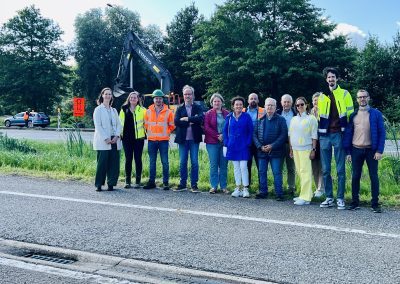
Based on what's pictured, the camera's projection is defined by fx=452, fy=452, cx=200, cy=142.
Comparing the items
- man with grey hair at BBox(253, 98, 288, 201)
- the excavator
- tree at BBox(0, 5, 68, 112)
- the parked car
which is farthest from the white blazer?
tree at BBox(0, 5, 68, 112)

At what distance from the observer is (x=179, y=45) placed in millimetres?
51750

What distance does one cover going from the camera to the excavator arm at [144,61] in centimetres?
2184

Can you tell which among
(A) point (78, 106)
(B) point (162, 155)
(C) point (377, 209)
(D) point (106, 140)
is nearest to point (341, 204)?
(C) point (377, 209)

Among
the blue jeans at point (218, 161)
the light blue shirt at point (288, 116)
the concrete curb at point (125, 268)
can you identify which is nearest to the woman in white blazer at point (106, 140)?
the blue jeans at point (218, 161)

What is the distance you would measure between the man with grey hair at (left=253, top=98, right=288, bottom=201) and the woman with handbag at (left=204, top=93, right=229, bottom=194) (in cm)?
87

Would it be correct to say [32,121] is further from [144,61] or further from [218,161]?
[218,161]

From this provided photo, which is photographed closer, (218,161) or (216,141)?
(216,141)

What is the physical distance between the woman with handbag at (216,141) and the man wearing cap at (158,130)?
0.90 metres

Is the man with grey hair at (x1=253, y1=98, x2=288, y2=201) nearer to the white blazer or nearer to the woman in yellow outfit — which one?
the woman in yellow outfit

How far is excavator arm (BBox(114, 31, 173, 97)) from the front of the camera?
21844mm

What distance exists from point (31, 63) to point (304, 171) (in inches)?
2054

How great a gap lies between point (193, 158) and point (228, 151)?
88 cm

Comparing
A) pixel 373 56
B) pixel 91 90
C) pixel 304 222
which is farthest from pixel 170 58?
pixel 304 222

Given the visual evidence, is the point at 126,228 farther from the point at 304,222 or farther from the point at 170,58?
the point at 170,58
